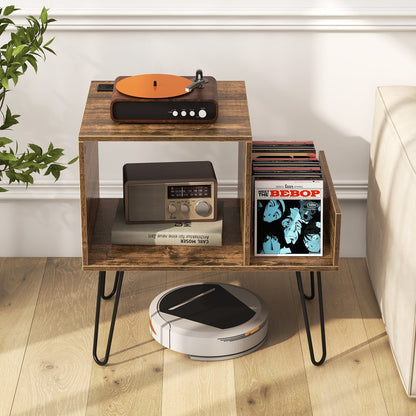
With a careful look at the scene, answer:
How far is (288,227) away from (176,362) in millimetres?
506

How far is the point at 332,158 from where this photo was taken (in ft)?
8.29

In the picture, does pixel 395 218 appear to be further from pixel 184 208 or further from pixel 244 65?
pixel 244 65

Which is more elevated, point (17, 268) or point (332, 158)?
point (332, 158)

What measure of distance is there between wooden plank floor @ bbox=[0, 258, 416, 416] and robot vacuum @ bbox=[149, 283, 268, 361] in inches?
1.4

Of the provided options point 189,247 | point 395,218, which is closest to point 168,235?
point 189,247

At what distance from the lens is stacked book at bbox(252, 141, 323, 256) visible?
1.96 metres

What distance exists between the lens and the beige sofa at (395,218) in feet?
6.10

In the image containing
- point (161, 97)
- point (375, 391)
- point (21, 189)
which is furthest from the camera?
point (21, 189)

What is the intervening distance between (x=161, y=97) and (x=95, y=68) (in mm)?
598

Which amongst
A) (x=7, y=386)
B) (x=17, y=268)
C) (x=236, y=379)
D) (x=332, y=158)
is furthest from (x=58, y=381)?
(x=332, y=158)

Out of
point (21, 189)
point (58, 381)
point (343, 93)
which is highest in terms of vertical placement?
point (343, 93)

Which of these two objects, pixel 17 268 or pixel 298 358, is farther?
pixel 17 268

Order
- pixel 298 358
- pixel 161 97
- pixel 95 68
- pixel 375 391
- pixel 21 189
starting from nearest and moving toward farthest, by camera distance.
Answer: pixel 161 97 < pixel 375 391 < pixel 298 358 < pixel 95 68 < pixel 21 189

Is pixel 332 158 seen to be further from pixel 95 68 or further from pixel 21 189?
pixel 21 189
